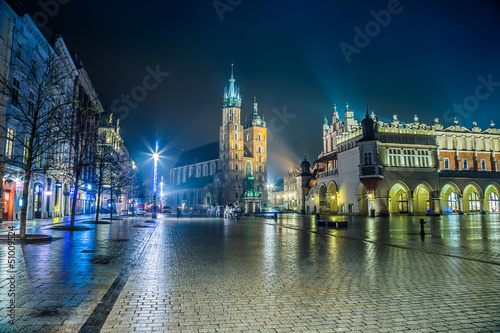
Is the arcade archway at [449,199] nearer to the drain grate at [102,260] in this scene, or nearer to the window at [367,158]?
the window at [367,158]

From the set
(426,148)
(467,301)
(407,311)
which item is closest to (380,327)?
(407,311)

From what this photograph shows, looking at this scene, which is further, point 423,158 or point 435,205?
point 423,158

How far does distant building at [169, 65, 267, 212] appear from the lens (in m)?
113

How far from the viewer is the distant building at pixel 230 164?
11331 cm

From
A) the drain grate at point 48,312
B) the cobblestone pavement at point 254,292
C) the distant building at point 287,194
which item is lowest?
the cobblestone pavement at point 254,292

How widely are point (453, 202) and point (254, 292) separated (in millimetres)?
61000

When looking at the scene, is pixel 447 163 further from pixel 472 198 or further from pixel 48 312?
pixel 48 312

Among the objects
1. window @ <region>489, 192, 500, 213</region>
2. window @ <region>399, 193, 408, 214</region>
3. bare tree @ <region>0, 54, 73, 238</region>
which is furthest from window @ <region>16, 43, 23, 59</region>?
window @ <region>489, 192, 500, 213</region>

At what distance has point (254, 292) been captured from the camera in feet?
21.8

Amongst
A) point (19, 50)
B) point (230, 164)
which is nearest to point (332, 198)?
point (19, 50)

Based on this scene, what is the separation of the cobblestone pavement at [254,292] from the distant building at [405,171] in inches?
1535

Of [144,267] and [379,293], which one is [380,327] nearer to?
[379,293]

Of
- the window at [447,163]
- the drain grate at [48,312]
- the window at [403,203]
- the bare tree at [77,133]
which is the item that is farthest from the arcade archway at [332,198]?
the drain grate at [48,312]

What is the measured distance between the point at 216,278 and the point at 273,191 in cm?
13548
